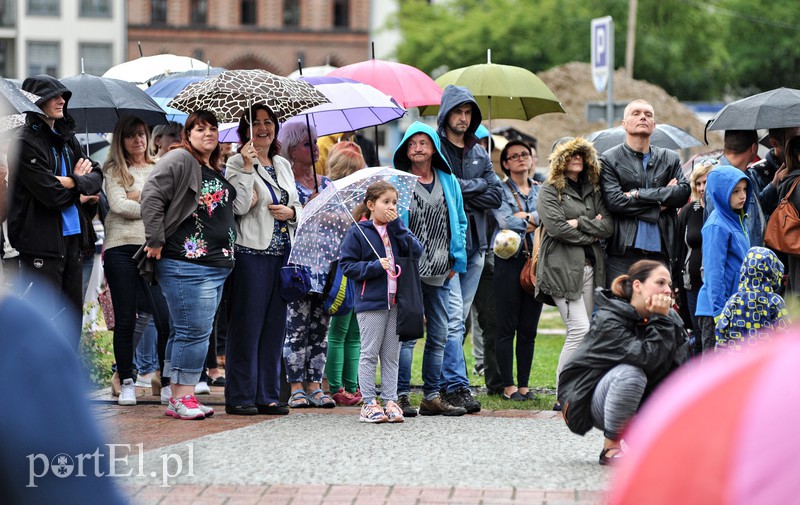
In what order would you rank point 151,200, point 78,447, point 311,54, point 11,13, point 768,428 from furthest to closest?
1. point 311,54
2. point 11,13
3. point 151,200
4. point 78,447
5. point 768,428

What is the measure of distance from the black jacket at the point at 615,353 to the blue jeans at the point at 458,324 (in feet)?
7.69

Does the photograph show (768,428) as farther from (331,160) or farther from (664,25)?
(664,25)

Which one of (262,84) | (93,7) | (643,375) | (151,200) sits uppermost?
(93,7)

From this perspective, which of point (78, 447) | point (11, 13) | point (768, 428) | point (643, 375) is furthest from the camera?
point (11, 13)

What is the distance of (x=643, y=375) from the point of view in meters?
6.64

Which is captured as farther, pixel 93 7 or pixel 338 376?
pixel 93 7

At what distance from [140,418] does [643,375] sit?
3.60 meters

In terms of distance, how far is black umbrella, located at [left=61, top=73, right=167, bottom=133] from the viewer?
10039 mm

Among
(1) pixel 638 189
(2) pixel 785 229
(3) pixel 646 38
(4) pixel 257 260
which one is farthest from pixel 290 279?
(3) pixel 646 38

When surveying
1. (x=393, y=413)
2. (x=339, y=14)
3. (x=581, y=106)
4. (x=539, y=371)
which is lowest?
(x=539, y=371)

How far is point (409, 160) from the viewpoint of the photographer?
9.33 meters

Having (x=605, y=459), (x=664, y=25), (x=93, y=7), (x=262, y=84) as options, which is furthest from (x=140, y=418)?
(x=93, y=7)

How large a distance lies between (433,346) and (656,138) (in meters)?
4.96

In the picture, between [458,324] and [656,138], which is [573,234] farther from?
[656,138]
